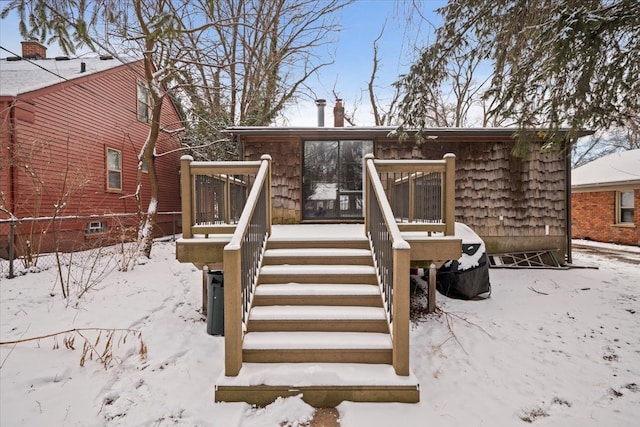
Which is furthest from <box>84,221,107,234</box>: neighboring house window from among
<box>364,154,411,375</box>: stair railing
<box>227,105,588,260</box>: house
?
<box>364,154,411,375</box>: stair railing

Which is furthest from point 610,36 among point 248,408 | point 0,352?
point 0,352

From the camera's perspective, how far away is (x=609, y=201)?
11648 mm

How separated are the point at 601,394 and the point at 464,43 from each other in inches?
181

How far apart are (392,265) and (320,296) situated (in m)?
0.92

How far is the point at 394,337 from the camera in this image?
9.41 feet

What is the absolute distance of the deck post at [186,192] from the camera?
375 centimetres

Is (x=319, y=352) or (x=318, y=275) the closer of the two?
(x=319, y=352)

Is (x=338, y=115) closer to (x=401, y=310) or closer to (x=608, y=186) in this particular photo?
(x=401, y=310)

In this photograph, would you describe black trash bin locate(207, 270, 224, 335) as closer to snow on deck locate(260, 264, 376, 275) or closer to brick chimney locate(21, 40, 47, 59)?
snow on deck locate(260, 264, 376, 275)

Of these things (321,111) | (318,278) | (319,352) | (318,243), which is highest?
(321,111)

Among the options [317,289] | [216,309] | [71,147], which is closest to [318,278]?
[317,289]

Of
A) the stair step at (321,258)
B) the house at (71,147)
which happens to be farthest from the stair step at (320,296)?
the house at (71,147)

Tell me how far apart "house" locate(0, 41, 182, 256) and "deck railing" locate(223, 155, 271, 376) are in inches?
170

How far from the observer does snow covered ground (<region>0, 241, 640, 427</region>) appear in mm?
2623
